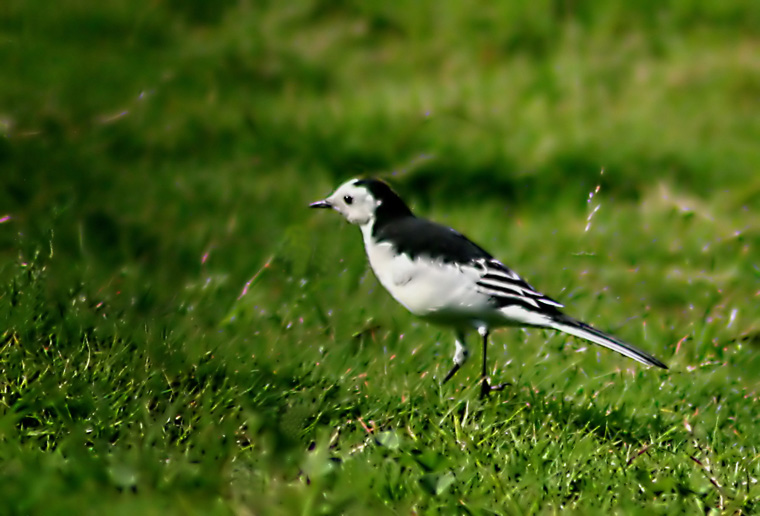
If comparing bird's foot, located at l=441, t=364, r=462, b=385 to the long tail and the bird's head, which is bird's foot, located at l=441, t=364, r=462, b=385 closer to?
the long tail

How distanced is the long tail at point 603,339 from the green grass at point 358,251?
0.41m

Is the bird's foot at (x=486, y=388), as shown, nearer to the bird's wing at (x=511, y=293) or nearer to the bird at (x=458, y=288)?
the bird at (x=458, y=288)

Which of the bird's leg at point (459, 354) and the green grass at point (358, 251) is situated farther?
the bird's leg at point (459, 354)

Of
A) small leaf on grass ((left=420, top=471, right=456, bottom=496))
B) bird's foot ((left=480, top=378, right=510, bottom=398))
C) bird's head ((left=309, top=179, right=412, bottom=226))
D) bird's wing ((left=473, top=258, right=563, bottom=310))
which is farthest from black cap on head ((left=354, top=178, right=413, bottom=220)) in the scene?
small leaf on grass ((left=420, top=471, right=456, bottom=496))

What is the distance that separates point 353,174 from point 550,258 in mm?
1713

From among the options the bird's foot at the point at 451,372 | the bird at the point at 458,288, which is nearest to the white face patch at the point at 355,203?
the bird at the point at 458,288

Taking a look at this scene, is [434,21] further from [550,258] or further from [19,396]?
[19,396]

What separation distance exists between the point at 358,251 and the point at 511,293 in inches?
66.6

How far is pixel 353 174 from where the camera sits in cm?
682

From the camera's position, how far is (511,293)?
14.0ft

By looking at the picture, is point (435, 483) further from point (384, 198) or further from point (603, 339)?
point (384, 198)

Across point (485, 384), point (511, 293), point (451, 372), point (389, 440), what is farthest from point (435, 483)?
point (511, 293)

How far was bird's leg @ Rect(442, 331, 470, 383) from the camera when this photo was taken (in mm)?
4480

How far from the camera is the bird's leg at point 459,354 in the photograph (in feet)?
14.7
